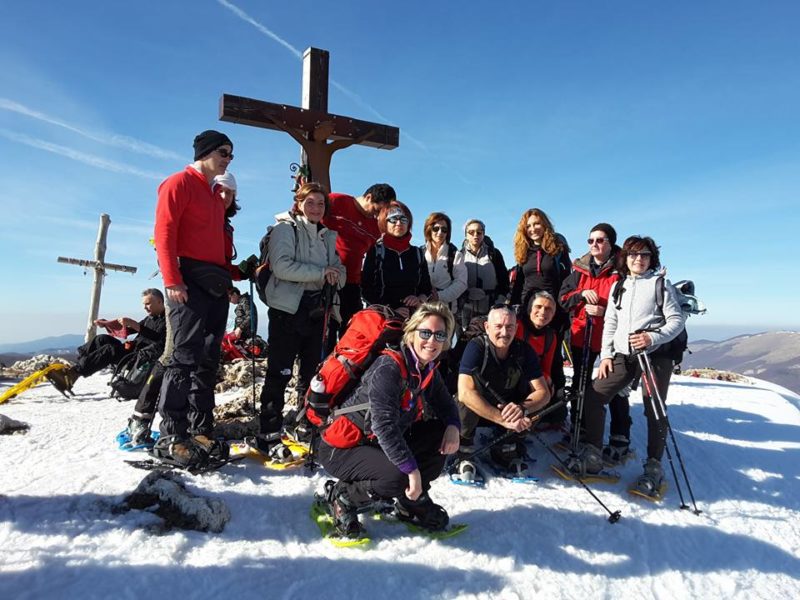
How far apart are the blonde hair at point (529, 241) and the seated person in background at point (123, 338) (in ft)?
14.5

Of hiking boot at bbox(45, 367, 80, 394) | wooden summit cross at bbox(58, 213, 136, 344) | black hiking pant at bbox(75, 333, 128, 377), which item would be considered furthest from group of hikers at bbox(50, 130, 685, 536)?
wooden summit cross at bbox(58, 213, 136, 344)

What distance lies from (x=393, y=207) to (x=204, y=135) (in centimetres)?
209

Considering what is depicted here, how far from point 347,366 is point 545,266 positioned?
3220 millimetres

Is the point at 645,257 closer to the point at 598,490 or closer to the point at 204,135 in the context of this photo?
the point at 598,490

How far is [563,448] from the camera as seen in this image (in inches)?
230

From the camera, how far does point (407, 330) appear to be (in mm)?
3807

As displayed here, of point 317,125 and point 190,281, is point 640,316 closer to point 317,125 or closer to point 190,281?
point 190,281

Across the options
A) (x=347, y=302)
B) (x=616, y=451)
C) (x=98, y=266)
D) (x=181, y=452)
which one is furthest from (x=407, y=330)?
(x=98, y=266)

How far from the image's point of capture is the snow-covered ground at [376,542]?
301cm

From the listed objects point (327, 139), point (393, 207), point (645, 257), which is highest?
point (327, 139)

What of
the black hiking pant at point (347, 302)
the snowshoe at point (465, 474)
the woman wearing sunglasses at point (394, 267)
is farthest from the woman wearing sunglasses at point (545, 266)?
the black hiking pant at point (347, 302)

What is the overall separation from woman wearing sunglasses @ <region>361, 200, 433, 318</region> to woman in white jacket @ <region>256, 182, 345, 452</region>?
501mm

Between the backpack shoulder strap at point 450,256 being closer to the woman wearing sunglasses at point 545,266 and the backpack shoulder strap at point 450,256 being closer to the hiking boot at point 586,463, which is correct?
the woman wearing sunglasses at point 545,266

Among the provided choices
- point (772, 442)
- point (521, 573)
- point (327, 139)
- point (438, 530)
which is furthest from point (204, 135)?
point (772, 442)
